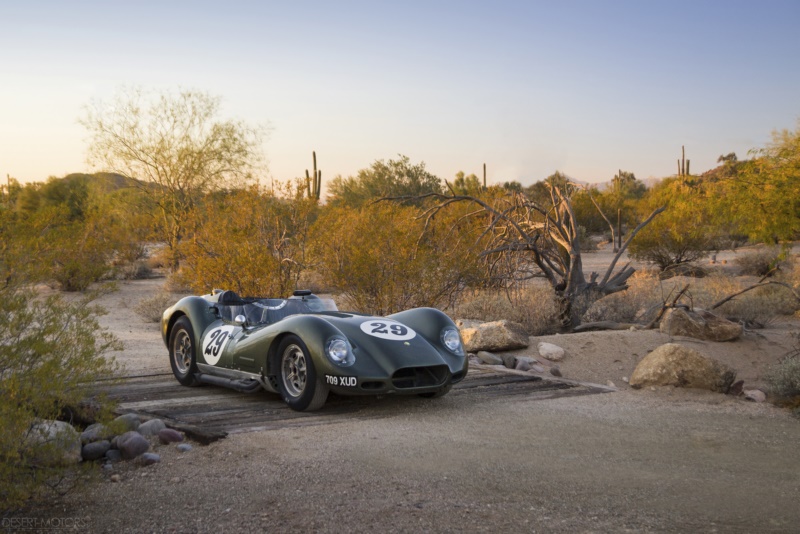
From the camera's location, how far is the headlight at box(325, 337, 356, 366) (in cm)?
761

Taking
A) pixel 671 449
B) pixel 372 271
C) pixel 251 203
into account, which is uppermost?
pixel 251 203

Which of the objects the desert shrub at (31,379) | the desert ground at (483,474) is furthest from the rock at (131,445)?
the desert shrub at (31,379)

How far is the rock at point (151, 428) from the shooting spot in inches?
263

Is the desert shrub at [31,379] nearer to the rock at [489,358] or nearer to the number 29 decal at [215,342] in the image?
the number 29 decal at [215,342]

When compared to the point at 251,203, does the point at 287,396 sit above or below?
below

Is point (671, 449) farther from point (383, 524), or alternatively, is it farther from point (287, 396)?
Result: point (287, 396)

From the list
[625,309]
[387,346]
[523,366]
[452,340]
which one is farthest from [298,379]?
[625,309]

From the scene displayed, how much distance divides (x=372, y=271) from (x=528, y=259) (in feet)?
15.7

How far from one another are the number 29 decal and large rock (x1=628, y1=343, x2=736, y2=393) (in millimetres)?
4960

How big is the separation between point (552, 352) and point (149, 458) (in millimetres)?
7064

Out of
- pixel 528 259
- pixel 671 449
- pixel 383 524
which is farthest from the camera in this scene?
pixel 528 259

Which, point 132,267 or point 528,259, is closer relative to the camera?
point 528,259

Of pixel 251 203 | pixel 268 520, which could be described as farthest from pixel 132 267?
pixel 268 520

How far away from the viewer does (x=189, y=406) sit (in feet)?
27.0
